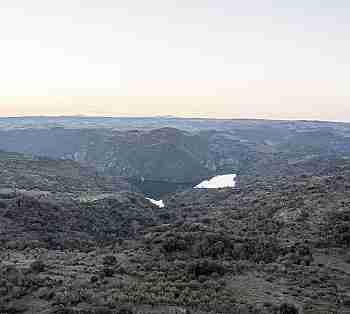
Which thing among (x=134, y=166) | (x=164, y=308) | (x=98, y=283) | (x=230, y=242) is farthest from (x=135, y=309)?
(x=134, y=166)

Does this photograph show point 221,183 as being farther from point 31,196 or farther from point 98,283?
point 98,283

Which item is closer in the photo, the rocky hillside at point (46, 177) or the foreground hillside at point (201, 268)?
the foreground hillside at point (201, 268)

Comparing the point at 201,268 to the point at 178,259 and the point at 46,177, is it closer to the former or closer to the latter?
the point at 178,259

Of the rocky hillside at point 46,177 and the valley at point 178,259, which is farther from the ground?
the valley at point 178,259

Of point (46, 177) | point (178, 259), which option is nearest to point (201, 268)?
point (178, 259)

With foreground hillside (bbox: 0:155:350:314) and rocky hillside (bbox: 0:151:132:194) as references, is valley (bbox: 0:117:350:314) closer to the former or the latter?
foreground hillside (bbox: 0:155:350:314)

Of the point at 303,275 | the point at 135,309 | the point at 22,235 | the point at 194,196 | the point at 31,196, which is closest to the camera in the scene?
the point at 135,309

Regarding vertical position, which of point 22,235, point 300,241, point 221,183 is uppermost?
point 300,241

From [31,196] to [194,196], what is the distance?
158ft

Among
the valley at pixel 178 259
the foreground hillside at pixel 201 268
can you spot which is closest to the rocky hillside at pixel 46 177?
the valley at pixel 178 259

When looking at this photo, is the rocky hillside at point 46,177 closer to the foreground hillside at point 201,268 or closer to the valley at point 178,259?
the valley at point 178,259

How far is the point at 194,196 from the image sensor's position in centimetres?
Result: 10588

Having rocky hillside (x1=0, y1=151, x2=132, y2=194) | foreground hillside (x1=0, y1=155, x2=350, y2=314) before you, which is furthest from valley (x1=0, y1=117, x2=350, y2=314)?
rocky hillside (x1=0, y1=151, x2=132, y2=194)

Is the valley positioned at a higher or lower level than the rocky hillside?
higher
